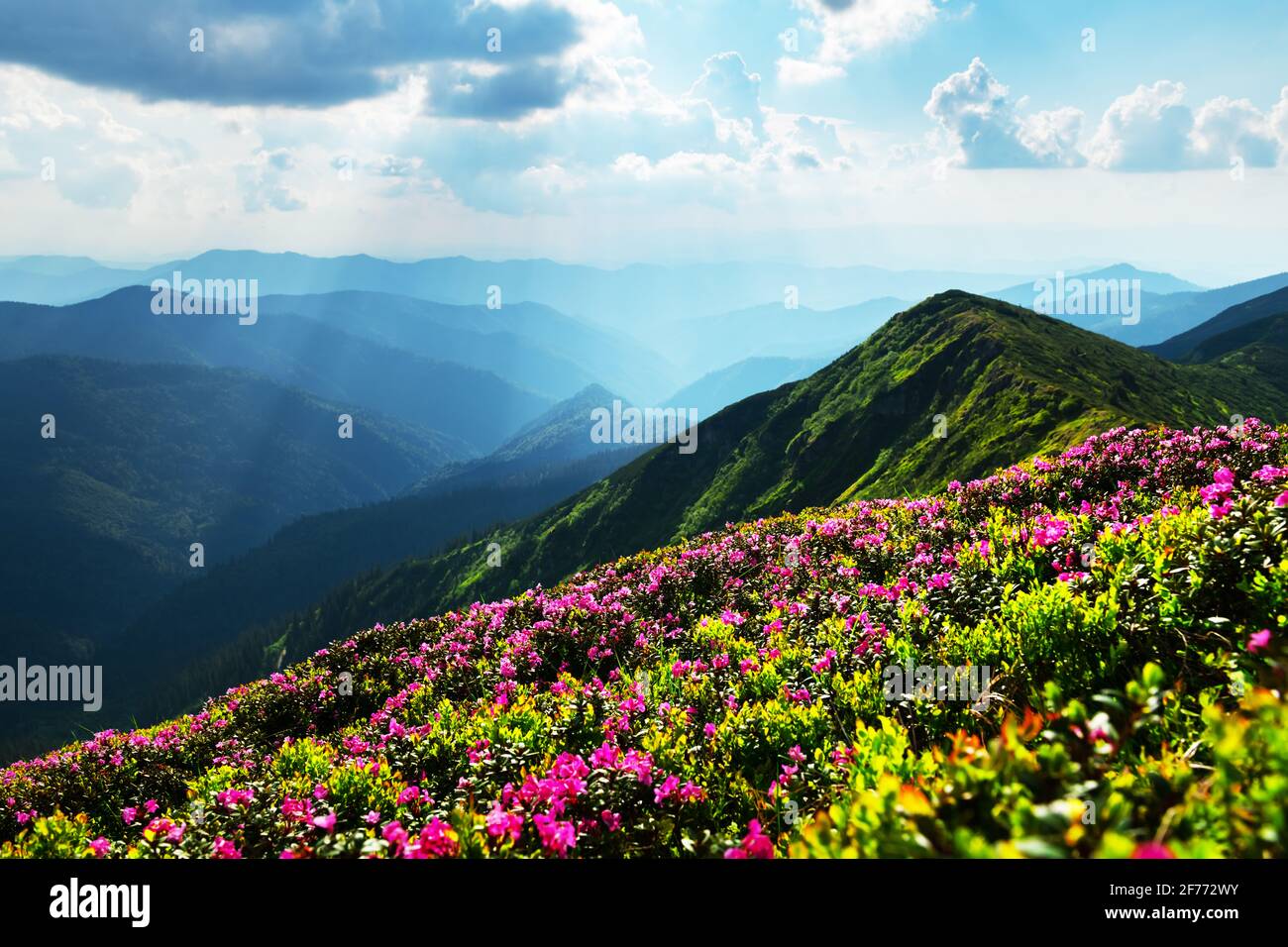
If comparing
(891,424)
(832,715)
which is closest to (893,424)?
(891,424)

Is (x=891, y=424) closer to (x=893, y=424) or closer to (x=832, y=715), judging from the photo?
(x=893, y=424)

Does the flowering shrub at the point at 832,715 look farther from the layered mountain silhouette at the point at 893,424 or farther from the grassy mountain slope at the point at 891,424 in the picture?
the grassy mountain slope at the point at 891,424

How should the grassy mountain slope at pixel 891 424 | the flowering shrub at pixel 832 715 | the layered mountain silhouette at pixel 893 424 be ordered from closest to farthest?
the flowering shrub at pixel 832 715 → the layered mountain silhouette at pixel 893 424 → the grassy mountain slope at pixel 891 424

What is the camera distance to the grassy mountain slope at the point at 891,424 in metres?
90.5

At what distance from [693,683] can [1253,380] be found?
648ft

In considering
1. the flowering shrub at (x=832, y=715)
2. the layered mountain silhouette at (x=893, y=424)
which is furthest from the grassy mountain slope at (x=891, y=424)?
the flowering shrub at (x=832, y=715)

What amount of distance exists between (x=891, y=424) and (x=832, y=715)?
12094 centimetres

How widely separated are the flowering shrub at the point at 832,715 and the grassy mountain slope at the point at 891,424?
220ft

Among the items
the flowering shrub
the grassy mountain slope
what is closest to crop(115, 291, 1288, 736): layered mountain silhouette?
the grassy mountain slope

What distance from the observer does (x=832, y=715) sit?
22.9ft

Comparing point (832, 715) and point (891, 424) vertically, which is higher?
point (891, 424)

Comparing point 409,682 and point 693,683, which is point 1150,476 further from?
point 409,682
